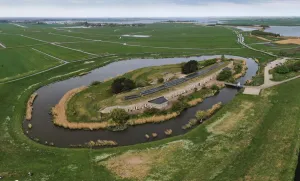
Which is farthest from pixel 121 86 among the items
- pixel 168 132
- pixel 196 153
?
pixel 196 153

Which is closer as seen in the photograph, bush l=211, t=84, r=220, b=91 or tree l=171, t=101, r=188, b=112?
tree l=171, t=101, r=188, b=112

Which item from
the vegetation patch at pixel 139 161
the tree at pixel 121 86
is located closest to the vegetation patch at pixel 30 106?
the tree at pixel 121 86

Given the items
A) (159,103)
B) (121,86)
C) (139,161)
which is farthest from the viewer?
(121,86)

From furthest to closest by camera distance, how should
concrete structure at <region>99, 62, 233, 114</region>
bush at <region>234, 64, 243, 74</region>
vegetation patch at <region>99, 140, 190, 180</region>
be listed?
bush at <region>234, 64, 243, 74</region> < concrete structure at <region>99, 62, 233, 114</region> < vegetation patch at <region>99, 140, 190, 180</region>

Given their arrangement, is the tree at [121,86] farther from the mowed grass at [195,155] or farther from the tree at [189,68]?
the tree at [189,68]

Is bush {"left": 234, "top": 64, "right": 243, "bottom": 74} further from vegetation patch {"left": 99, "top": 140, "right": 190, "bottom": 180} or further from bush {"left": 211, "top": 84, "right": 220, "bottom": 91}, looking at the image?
vegetation patch {"left": 99, "top": 140, "right": 190, "bottom": 180}

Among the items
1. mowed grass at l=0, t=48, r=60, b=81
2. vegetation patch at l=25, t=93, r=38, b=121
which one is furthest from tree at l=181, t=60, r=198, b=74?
mowed grass at l=0, t=48, r=60, b=81

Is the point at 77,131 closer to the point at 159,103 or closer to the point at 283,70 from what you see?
the point at 159,103
